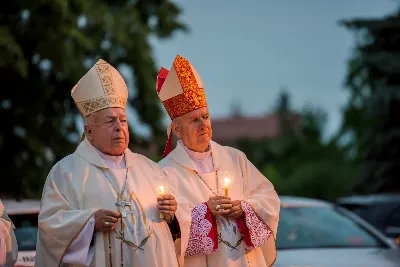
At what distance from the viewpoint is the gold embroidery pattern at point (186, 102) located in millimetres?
7543

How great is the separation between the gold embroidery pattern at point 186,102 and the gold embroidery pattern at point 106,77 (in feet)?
2.01

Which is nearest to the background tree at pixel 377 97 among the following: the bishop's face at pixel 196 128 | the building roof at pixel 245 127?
the bishop's face at pixel 196 128

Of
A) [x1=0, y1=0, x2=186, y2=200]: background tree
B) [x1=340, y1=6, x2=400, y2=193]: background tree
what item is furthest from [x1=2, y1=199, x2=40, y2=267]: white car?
[x1=340, y1=6, x2=400, y2=193]: background tree

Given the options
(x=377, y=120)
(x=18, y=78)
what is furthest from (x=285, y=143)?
(x=18, y=78)

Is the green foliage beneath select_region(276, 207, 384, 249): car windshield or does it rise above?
beneath

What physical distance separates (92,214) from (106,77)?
3.50 feet

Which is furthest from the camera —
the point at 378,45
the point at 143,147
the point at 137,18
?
the point at 378,45

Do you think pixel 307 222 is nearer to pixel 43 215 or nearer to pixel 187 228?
pixel 187 228

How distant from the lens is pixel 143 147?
21938mm

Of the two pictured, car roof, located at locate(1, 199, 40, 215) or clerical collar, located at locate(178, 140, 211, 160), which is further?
car roof, located at locate(1, 199, 40, 215)

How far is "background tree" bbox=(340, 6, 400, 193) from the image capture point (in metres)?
26.8

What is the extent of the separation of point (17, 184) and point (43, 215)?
42.0 feet

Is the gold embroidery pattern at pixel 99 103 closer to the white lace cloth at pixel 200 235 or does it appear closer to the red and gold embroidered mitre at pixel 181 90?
the red and gold embroidered mitre at pixel 181 90

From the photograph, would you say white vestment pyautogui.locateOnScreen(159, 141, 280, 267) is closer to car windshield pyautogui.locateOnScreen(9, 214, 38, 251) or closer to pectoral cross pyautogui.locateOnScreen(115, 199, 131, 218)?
pectoral cross pyautogui.locateOnScreen(115, 199, 131, 218)
